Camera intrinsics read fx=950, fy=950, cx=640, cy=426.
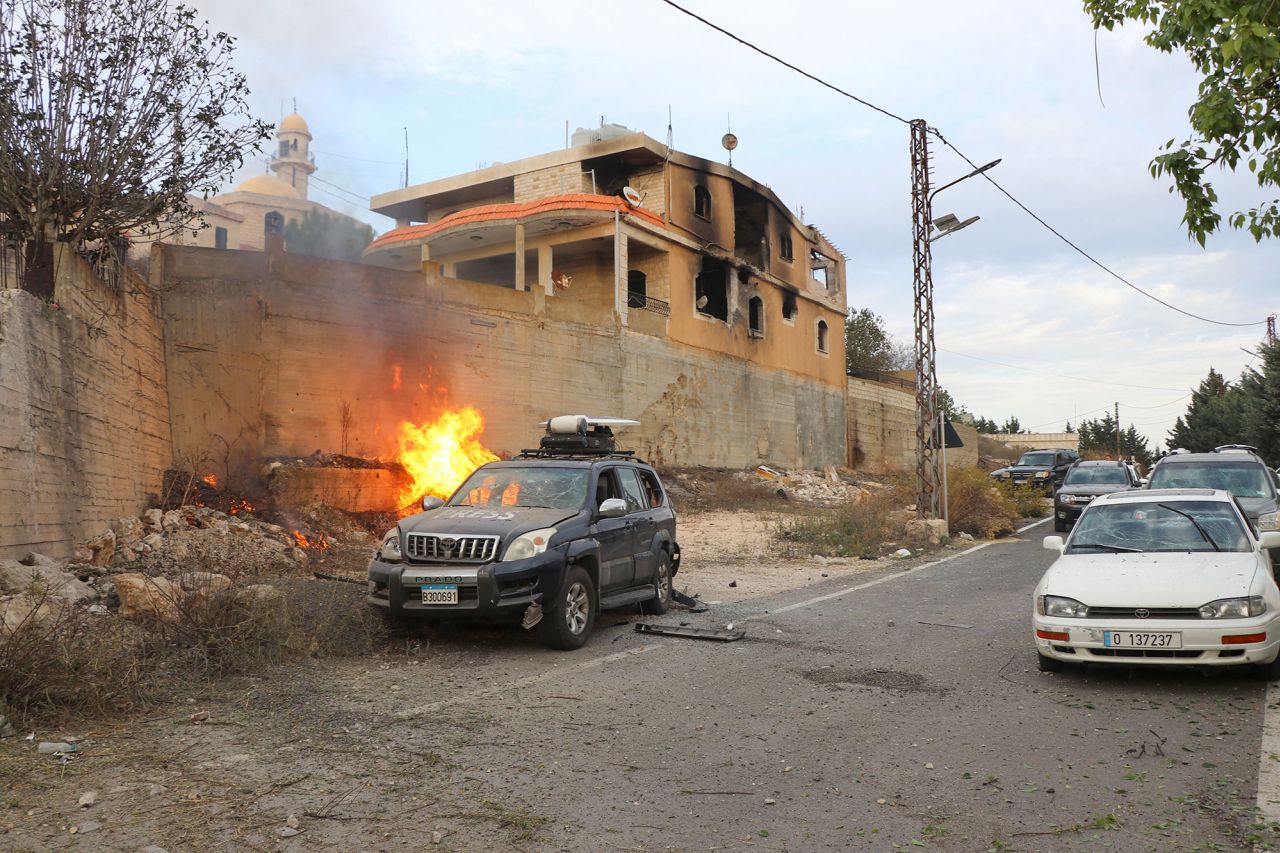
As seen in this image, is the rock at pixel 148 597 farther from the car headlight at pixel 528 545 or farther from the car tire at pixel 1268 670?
the car tire at pixel 1268 670

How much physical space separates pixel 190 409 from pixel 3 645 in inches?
513

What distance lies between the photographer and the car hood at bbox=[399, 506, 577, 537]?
8555 mm

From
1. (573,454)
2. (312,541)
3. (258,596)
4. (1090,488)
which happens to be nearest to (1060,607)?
(573,454)

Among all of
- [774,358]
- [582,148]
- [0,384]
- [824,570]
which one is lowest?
[824,570]

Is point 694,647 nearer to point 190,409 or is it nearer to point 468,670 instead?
point 468,670

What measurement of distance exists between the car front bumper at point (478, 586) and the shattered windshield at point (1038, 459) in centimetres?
2943

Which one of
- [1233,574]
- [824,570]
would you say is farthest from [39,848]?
[824,570]

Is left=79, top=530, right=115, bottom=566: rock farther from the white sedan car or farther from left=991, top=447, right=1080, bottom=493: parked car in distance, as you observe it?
left=991, top=447, right=1080, bottom=493: parked car in distance

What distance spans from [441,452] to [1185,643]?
17.9 meters

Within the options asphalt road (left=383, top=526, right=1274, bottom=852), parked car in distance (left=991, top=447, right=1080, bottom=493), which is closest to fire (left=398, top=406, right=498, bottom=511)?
asphalt road (left=383, top=526, right=1274, bottom=852)

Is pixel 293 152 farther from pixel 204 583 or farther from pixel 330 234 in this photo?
pixel 204 583

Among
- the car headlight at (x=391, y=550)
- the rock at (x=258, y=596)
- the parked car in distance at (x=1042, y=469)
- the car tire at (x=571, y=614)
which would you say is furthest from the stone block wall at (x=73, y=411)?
the parked car in distance at (x=1042, y=469)

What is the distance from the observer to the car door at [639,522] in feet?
33.4

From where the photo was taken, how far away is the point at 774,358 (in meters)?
39.1
